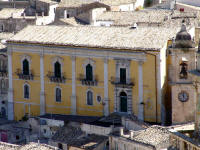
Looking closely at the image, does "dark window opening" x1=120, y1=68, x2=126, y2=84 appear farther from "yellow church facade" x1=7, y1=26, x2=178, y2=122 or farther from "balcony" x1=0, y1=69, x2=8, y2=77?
"balcony" x1=0, y1=69, x2=8, y2=77

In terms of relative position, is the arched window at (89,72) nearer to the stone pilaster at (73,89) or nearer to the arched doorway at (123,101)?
the stone pilaster at (73,89)

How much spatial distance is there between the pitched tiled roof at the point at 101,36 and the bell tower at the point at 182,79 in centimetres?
199

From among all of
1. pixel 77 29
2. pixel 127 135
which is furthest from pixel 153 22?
pixel 127 135

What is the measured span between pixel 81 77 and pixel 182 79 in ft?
25.7

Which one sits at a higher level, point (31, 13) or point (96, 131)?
point (31, 13)

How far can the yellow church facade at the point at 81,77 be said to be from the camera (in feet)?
156

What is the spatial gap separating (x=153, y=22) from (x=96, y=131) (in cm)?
1883

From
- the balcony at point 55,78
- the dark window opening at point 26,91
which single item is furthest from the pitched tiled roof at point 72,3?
the balcony at point 55,78

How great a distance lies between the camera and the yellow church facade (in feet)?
156

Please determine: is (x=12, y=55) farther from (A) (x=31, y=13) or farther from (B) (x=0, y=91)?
(A) (x=31, y=13)

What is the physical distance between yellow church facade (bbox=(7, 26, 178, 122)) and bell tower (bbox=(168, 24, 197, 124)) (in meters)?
1.83

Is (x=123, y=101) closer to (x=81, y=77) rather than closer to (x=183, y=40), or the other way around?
(x=81, y=77)

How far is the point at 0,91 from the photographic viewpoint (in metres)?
56.5

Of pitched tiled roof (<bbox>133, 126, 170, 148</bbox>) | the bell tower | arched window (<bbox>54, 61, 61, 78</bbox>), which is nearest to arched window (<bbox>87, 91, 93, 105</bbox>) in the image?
arched window (<bbox>54, 61, 61, 78</bbox>)
